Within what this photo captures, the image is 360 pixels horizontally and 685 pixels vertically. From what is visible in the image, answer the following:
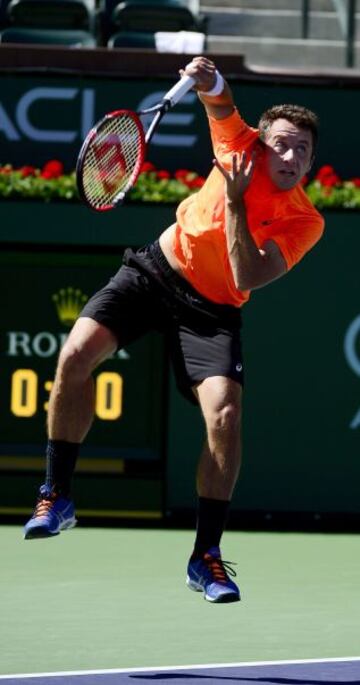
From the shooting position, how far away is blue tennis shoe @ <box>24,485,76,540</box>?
21.4 ft

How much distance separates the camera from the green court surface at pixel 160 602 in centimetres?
669

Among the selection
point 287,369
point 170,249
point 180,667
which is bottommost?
point 287,369

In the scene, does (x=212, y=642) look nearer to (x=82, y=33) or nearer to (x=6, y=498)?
(x=6, y=498)

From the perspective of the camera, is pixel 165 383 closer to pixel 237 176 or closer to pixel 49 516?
pixel 49 516

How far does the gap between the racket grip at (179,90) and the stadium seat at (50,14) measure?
7.71m

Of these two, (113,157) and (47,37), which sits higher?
(113,157)

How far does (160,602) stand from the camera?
7.87 meters

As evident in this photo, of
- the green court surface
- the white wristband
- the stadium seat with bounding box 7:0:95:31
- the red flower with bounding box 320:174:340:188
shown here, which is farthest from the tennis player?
the stadium seat with bounding box 7:0:95:31

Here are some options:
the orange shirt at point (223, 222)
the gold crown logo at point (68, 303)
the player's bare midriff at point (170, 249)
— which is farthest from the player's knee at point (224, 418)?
the gold crown logo at point (68, 303)

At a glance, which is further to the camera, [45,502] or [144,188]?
[144,188]

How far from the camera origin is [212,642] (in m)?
6.90

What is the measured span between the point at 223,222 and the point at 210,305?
0.35 meters

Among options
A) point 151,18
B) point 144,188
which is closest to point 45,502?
point 144,188

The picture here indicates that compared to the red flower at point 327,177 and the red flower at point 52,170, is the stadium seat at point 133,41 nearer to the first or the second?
the red flower at point 52,170
